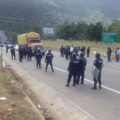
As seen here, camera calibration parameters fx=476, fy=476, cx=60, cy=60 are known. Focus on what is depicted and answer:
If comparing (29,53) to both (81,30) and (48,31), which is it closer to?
(81,30)

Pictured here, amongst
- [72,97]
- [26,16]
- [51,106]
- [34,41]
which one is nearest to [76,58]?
[72,97]

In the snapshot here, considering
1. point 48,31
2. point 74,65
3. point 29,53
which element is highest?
point 74,65

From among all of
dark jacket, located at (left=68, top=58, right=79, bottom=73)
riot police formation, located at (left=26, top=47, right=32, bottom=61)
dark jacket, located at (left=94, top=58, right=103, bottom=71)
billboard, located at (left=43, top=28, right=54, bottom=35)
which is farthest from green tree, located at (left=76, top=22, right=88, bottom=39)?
dark jacket, located at (left=94, top=58, right=103, bottom=71)

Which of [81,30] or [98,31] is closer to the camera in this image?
[98,31]

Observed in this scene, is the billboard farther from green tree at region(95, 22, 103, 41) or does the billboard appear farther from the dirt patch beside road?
the dirt patch beside road

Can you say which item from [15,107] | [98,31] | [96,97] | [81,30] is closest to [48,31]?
[81,30]

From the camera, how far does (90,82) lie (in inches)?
989

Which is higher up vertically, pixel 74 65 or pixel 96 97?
pixel 74 65

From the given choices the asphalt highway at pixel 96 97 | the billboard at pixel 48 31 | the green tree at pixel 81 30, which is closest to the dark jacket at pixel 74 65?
the asphalt highway at pixel 96 97

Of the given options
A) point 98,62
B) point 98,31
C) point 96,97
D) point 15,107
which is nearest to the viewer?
point 15,107

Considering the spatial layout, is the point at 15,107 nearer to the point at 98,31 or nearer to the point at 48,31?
the point at 98,31

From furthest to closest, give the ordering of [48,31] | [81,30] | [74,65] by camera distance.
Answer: [48,31] → [81,30] → [74,65]

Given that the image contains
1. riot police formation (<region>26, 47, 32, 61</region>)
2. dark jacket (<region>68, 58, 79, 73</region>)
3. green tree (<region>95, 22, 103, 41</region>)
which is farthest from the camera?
green tree (<region>95, 22, 103, 41</region>)

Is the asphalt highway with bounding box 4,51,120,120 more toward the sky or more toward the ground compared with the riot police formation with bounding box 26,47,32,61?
more toward the sky
